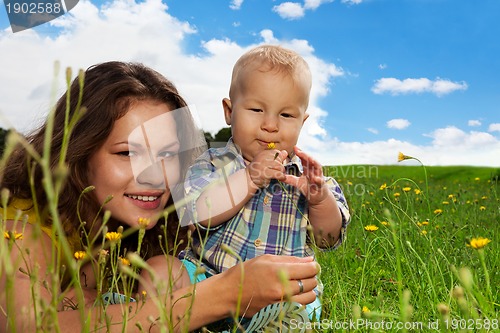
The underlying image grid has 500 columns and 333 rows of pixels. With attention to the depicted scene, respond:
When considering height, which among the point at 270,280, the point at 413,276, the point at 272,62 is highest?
the point at 272,62

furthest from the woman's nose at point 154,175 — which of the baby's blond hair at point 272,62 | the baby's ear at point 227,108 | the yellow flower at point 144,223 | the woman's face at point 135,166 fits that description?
the yellow flower at point 144,223

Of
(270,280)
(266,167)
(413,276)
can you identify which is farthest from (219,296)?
(413,276)

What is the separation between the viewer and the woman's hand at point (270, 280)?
72.9 inches

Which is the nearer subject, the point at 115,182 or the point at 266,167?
the point at 266,167

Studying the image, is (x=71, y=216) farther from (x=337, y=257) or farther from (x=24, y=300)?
(x=337, y=257)

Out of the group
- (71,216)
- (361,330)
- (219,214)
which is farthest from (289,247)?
(71,216)

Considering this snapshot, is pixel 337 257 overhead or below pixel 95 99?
below

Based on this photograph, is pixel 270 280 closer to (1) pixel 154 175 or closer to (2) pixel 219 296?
(2) pixel 219 296

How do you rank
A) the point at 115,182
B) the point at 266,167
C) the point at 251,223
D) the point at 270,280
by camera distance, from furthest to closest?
the point at 251,223 < the point at 115,182 < the point at 266,167 < the point at 270,280

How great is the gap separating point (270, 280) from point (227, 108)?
Result: 3.57 feet

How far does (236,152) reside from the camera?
2.52m

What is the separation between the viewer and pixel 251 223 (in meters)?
2.53

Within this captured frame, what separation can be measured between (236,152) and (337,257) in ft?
4.05

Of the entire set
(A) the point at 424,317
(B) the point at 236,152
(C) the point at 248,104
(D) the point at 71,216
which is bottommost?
(A) the point at 424,317
